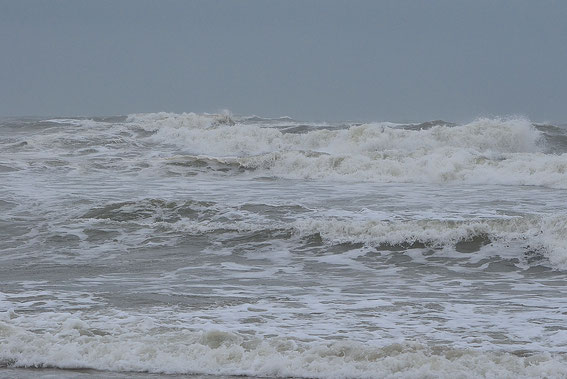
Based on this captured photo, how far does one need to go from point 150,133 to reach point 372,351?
25546mm

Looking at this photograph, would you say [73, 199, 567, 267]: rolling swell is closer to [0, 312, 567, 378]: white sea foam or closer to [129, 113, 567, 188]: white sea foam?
[0, 312, 567, 378]: white sea foam

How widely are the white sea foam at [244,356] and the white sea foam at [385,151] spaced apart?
11.4 meters

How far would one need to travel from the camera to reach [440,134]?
26328 mm

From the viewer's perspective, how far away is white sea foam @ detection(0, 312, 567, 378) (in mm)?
5234

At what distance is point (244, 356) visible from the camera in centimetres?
557

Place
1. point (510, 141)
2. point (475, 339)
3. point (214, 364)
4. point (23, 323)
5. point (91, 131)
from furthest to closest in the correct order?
1. point (91, 131)
2. point (510, 141)
3. point (23, 323)
4. point (475, 339)
5. point (214, 364)


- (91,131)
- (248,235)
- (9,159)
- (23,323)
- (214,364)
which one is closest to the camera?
(214,364)

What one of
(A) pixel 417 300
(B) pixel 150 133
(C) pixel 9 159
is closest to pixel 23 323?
(A) pixel 417 300

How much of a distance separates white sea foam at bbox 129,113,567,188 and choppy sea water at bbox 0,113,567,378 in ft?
0.31

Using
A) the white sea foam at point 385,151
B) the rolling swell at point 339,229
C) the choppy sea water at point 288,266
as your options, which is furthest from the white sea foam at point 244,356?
the white sea foam at point 385,151

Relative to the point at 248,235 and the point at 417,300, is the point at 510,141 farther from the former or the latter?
the point at 417,300

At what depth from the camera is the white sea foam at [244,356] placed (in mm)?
5234

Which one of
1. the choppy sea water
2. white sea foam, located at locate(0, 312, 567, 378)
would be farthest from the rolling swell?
white sea foam, located at locate(0, 312, 567, 378)

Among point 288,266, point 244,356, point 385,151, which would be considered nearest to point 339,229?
point 288,266
